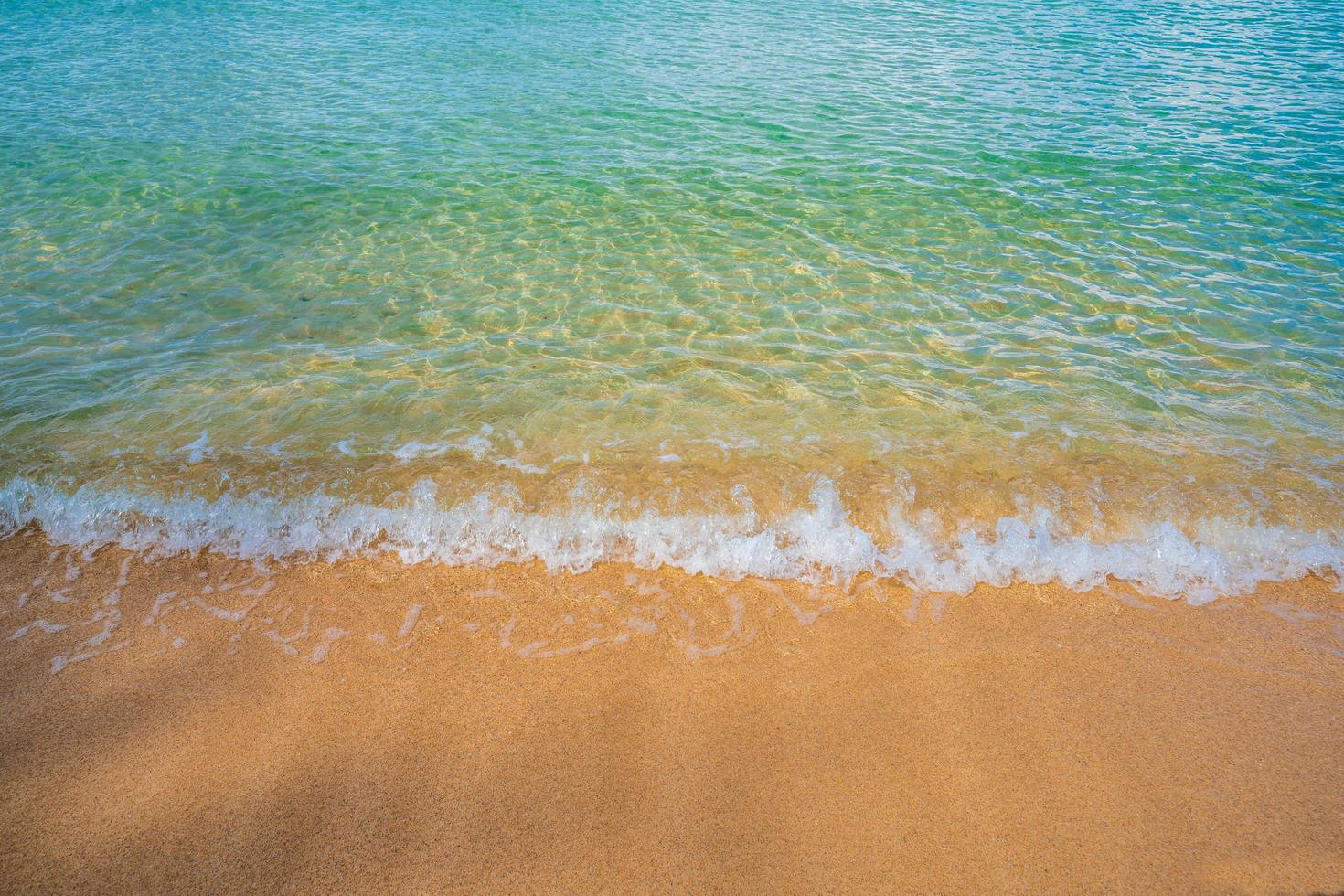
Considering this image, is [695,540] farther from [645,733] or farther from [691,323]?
[691,323]

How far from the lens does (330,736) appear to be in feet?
11.8

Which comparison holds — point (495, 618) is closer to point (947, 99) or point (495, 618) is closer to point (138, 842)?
point (138, 842)

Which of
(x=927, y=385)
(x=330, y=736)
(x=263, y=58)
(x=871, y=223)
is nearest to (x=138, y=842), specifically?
(x=330, y=736)

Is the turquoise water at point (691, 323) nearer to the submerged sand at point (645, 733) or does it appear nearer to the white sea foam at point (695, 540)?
the white sea foam at point (695, 540)

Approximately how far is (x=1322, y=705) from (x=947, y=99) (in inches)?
490

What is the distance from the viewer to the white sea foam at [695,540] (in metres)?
4.52

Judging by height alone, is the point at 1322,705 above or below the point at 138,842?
above

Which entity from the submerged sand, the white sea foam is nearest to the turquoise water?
the white sea foam

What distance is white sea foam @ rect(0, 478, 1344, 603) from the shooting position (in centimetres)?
452

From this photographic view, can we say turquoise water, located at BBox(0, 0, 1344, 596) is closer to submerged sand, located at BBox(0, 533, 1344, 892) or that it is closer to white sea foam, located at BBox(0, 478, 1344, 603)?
white sea foam, located at BBox(0, 478, 1344, 603)

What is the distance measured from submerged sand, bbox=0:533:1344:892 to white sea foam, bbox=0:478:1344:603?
6.0 inches

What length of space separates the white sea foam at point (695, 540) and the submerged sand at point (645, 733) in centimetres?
15

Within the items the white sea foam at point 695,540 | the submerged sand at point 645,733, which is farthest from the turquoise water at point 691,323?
the submerged sand at point 645,733

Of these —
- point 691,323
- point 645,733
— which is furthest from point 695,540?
point 691,323
